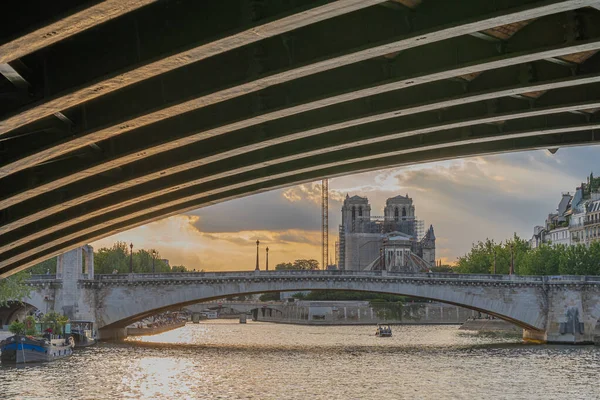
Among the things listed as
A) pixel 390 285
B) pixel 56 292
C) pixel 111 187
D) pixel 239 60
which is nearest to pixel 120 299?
pixel 56 292

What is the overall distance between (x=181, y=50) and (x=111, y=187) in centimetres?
758

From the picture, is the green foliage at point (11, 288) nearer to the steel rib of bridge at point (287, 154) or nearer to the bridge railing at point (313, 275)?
the bridge railing at point (313, 275)

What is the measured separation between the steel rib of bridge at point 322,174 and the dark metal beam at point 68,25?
11.0m

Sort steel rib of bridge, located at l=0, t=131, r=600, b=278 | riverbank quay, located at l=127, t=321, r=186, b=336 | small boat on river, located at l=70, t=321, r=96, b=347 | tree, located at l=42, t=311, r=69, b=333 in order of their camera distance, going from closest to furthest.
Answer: steel rib of bridge, located at l=0, t=131, r=600, b=278
tree, located at l=42, t=311, r=69, b=333
small boat on river, located at l=70, t=321, r=96, b=347
riverbank quay, located at l=127, t=321, r=186, b=336

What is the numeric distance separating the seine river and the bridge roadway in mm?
7737

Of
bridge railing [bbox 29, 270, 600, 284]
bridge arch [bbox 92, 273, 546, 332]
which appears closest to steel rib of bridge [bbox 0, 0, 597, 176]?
bridge arch [bbox 92, 273, 546, 332]

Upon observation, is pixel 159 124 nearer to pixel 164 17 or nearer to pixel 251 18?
pixel 164 17

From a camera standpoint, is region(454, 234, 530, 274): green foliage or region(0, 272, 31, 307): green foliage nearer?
region(0, 272, 31, 307): green foliage

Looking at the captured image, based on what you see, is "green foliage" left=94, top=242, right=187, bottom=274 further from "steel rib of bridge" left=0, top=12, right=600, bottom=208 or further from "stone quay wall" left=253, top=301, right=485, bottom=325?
"steel rib of bridge" left=0, top=12, right=600, bottom=208

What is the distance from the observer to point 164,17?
12312mm

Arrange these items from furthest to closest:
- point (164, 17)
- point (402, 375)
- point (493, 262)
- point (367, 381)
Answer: point (493, 262) → point (402, 375) → point (367, 381) → point (164, 17)

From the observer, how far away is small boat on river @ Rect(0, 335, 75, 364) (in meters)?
50.9

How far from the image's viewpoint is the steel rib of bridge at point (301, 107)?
12.4 m

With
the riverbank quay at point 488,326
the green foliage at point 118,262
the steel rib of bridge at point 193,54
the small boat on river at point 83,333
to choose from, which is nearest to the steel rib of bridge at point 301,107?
the steel rib of bridge at point 193,54
